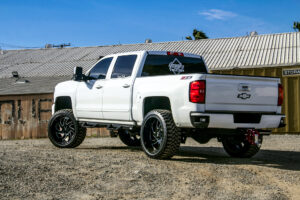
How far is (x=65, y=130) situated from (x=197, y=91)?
158 inches

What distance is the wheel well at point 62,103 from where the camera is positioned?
9938 millimetres

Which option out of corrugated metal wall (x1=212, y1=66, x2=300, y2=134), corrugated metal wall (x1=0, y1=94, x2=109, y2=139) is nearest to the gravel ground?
corrugated metal wall (x1=212, y1=66, x2=300, y2=134)

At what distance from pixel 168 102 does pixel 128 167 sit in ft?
5.10

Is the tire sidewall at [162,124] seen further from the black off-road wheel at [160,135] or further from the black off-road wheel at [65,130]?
the black off-road wheel at [65,130]

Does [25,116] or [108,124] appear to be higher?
[108,124]

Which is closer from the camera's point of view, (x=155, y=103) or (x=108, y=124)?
(x=155, y=103)

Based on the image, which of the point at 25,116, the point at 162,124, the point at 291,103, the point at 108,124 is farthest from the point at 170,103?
the point at 25,116

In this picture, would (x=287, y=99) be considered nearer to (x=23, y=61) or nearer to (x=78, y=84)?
(x=78, y=84)

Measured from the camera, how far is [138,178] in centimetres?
578

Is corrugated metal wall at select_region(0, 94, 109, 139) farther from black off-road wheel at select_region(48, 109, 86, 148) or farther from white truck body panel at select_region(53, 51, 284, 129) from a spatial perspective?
white truck body panel at select_region(53, 51, 284, 129)

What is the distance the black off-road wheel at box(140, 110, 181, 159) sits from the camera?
22.9ft

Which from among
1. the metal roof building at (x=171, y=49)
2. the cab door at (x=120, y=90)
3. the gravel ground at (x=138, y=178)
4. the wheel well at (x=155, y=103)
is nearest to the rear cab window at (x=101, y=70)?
the cab door at (x=120, y=90)

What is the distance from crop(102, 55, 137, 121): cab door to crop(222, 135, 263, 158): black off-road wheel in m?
1.95

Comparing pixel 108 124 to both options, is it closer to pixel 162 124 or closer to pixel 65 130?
pixel 65 130
